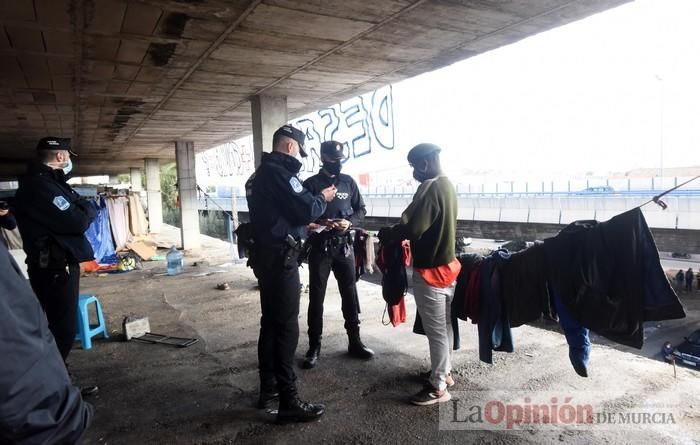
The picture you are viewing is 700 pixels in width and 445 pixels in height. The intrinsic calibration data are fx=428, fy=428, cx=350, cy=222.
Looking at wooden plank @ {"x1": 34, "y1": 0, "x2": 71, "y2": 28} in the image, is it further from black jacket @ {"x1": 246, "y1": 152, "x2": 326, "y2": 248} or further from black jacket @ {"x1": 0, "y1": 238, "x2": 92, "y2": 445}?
black jacket @ {"x1": 0, "y1": 238, "x2": 92, "y2": 445}

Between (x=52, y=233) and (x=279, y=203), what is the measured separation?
5.23 feet

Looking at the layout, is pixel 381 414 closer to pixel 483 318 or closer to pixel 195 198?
pixel 483 318

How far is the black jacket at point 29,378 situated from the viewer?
0.85 m

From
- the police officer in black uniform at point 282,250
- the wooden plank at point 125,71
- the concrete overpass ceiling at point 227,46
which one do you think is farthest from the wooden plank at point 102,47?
the police officer in black uniform at point 282,250

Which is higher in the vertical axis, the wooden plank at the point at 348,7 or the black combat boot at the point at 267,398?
the wooden plank at the point at 348,7

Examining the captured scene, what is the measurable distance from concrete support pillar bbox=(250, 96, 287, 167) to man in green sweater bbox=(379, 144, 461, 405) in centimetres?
418

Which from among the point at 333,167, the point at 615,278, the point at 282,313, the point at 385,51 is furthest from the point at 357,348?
the point at 385,51

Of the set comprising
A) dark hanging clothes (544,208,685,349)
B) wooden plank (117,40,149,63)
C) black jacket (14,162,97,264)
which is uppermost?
wooden plank (117,40,149,63)

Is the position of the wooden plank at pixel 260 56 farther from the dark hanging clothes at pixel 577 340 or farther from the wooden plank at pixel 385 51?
the dark hanging clothes at pixel 577 340

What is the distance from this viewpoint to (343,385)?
3.13 meters

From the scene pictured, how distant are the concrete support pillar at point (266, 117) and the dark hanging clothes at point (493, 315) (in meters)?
4.61

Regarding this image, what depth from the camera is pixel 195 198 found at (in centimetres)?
1248

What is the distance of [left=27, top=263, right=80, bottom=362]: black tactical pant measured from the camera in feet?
9.37

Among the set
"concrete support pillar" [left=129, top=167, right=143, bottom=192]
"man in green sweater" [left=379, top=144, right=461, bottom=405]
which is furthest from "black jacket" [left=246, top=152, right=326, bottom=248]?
"concrete support pillar" [left=129, top=167, right=143, bottom=192]
